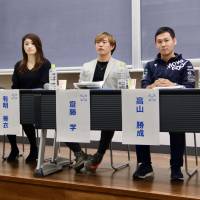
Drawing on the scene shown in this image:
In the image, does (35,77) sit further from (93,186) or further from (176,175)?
(176,175)

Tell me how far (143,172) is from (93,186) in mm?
415

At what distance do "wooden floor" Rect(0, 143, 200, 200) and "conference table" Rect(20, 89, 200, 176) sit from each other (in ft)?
0.40

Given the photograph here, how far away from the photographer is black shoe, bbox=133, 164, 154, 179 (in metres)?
2.55

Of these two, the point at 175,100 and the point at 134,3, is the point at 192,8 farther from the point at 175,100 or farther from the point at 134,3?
the point at 175,100

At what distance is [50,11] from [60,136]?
2.11 meters

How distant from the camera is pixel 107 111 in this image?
243 cm

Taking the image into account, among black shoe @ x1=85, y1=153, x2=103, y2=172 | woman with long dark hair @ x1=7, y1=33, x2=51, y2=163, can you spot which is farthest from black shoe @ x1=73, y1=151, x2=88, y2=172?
woman with long dark hair @ x1=7, y1=33, x2=51, y2=163

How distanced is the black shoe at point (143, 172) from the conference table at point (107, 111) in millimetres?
294

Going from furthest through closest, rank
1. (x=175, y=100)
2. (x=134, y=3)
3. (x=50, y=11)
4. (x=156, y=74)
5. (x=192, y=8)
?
(x=50, y=11), (x=134, y=3), (x=192, y=8), (x=156, y=74), (x=175, y=100)

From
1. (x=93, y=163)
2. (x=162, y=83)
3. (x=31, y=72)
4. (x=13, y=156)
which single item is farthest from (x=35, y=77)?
(x=162, y=83)

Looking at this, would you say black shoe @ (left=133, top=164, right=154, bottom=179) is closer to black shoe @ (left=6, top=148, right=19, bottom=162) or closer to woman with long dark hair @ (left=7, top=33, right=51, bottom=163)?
woman with long dark hair @ (left=7, top=33, right=51, bottom=163)

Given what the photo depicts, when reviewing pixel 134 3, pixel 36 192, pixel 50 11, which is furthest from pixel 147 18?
pixel 36 192

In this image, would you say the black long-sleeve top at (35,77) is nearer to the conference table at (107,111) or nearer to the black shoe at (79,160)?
the conference table at (107,111)

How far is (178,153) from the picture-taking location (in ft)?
8.02
